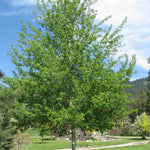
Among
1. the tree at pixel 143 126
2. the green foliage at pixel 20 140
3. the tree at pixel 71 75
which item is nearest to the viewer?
the tree at pixel 71 75

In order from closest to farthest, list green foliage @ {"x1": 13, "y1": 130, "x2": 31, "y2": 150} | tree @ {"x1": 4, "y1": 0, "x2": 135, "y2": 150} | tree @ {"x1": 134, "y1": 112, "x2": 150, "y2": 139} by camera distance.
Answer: tree @ {"x1": 4, "y1": 0, "x2": 135, "y2": 150}
green foliage @ {"x1": 13, "y1": 130, "x2": 31, "y2": 150}
tree @ {"x1": 134, "y1": 112, "x2": 150, "y2": 139}

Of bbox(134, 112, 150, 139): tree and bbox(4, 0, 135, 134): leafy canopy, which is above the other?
bbox(4, 0, 135, 134): leafy canopy

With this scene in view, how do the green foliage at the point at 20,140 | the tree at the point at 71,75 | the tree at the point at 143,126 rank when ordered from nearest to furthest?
1. the tree at the point at 71,75
2. the green foliage at the point at 20,140
3. the tree at the point at 143,126

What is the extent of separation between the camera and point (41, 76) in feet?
25.8

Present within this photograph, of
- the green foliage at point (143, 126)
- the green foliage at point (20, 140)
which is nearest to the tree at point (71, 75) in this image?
the green foliage at point (20, 140)

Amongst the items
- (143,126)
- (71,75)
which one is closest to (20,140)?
(71,75)

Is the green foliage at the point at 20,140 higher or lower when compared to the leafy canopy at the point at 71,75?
lower

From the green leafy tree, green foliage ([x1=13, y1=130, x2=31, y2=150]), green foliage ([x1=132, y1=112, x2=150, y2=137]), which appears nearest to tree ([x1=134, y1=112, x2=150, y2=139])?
green foliage ([x1=132, y1=112, x2=150, y2=137])

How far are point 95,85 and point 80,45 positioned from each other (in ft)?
6.22

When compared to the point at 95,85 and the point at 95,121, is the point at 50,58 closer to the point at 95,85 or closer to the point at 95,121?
the point at 95,85

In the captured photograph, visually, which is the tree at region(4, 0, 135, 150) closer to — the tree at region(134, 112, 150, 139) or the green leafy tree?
the green leafy tree

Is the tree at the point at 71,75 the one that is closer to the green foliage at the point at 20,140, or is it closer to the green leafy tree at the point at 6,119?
the green leafy tree at the point at 6,119

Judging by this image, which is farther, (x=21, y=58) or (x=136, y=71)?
(x=21, y=58)

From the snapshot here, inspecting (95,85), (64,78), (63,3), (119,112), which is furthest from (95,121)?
(63,3)
